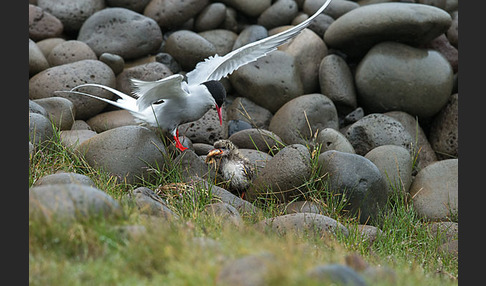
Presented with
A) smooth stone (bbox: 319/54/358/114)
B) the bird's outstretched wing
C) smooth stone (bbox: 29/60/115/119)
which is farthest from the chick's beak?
smooth stone (bbox: 319/54/358/114)

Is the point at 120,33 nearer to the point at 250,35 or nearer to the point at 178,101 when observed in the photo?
the point at 250,35

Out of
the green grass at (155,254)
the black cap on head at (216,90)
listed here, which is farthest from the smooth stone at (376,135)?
the green grass at (155,254)

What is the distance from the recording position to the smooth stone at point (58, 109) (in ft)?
21.9

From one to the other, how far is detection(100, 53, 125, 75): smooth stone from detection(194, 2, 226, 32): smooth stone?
163 centimetres

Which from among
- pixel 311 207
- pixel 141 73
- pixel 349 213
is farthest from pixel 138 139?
pixel 141 73

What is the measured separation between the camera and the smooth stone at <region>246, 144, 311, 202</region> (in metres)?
5.50

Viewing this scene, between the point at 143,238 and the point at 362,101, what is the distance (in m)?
6.08

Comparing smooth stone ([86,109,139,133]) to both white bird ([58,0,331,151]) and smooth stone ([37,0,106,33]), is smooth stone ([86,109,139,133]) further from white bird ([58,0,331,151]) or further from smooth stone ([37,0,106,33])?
smooth stone ([37,0,106,33])

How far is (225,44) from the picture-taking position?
29.5 feet

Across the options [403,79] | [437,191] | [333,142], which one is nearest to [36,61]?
[333,142]

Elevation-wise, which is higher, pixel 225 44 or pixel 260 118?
pixel 225 44

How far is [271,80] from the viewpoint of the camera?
826 cm

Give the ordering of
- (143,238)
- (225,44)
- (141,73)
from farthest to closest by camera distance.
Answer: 1. (225,44)
2. (141,73)
3. (143,238)

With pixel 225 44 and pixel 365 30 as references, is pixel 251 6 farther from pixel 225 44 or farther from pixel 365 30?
pixel 365 30
